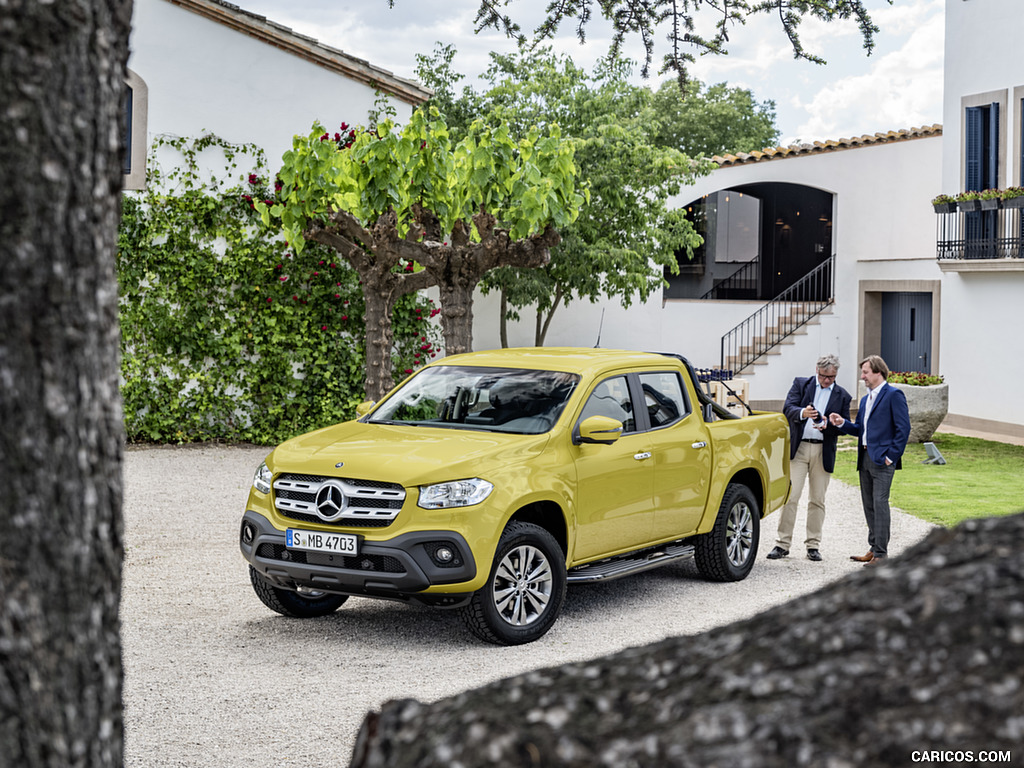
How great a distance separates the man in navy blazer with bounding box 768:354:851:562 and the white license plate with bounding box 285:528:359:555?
4.91 m

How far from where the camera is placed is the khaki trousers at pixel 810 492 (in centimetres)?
1029

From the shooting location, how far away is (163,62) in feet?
54.6

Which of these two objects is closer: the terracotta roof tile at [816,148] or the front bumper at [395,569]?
the front bumper at [395,569]

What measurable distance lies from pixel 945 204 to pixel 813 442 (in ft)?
42.5

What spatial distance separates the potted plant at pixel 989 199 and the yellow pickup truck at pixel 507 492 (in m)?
13.2

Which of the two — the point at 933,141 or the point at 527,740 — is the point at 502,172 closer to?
the point at 527,740

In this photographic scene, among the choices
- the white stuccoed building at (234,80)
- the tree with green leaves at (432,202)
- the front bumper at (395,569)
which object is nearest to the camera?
the front bumper at (395,569)

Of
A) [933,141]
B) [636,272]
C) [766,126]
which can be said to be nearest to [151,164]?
[636,272]

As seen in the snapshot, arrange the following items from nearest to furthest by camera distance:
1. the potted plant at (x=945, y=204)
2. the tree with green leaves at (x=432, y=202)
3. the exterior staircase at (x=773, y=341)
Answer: the tree with green leaves at (x=432, y=202), the potted plant at (x=945, y=204), the exterior staircase at (x=773, y=341)

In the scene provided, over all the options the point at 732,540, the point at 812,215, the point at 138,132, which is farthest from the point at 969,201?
the point at 138,132

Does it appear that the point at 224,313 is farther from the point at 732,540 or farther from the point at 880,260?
the point at 880,260

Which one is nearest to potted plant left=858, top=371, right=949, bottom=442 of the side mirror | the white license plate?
the side mirror

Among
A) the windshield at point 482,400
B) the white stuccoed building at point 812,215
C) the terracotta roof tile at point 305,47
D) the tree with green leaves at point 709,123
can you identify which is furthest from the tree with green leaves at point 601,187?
the tree with green leaves at point 709,123

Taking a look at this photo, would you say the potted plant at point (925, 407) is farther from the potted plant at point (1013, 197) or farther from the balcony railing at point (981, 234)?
the potted plant at point (1013, 197)
